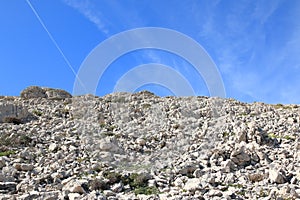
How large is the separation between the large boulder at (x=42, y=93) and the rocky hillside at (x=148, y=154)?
755 cm

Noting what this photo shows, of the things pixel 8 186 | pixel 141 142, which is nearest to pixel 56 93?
pixel 141 142

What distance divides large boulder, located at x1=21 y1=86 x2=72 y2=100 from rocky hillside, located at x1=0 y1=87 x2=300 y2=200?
7.55m

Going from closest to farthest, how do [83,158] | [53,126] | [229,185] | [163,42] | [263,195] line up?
[263,195] → [229,185] → [83,158] → [53,126] → [163,42]

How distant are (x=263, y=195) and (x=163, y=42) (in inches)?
505

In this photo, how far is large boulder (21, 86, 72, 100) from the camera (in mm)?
32281

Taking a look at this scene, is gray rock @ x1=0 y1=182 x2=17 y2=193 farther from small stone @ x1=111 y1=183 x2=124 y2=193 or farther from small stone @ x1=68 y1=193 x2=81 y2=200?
small stone @ x1=111 y1=183 x2=124 y2=193

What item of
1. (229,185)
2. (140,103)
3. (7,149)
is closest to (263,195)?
(229,185)

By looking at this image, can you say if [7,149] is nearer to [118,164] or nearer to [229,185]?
[118,164]

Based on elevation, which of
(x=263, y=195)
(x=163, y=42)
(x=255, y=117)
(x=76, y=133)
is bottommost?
(x=263, y=195)

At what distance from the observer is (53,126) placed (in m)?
20.2

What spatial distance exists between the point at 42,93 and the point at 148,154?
2039 cm

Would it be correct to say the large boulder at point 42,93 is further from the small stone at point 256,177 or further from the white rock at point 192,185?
the small stone at point 256,177

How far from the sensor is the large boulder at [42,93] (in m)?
32.3

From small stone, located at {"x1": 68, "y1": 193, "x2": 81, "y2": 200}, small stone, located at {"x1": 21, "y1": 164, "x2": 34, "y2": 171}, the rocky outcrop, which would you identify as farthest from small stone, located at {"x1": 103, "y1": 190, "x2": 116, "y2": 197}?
the rocky outcrop
